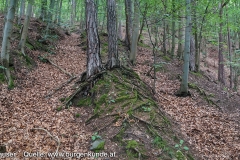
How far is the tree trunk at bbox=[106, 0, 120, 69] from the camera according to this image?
7.52 m

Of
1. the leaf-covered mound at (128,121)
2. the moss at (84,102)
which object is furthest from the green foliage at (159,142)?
the moss at (84,102)

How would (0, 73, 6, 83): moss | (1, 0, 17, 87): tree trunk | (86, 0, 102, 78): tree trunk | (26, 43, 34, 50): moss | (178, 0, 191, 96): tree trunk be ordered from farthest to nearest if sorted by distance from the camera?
(26, 43, 34, 50): moss < (178, 0, 191, 96): tree trunk < (0, 73, 6, 83): moss < (1, 0, 17, 87): tree trunk < (86, 0, 102, 78): tree trunk

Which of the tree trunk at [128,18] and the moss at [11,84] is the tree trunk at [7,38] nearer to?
the moss at [11,84]

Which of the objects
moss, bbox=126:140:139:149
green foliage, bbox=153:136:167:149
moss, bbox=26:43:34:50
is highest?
moss, bbox=26:43:34:50

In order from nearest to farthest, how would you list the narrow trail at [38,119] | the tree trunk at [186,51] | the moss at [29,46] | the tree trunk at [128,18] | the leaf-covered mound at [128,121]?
the narrow trail at [38,119], the leaf-covered mound at [128,121], the tree trunk at [186,51], the moss at [29,46], the tree trunk at [128,18]

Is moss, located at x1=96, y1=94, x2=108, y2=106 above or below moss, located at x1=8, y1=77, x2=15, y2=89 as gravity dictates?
below

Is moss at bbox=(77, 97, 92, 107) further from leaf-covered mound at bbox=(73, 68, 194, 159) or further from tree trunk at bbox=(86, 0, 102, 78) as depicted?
tree trunk at bbox=(86, 0, 102, 78)

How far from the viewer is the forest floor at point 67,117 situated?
505 cm

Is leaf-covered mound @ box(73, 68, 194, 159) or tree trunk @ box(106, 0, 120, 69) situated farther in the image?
tree trunk @ box(106, 0, 120, 69)

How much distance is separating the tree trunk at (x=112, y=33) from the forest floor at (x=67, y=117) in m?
1.94

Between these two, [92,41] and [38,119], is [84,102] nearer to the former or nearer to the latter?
[38,119]

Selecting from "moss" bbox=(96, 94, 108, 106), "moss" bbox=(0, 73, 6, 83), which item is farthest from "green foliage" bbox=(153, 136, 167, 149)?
"moss" bbox=(0, 73, 6, 83)

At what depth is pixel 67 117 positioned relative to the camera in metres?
6.26

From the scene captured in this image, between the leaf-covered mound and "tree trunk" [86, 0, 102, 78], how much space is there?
436mm
